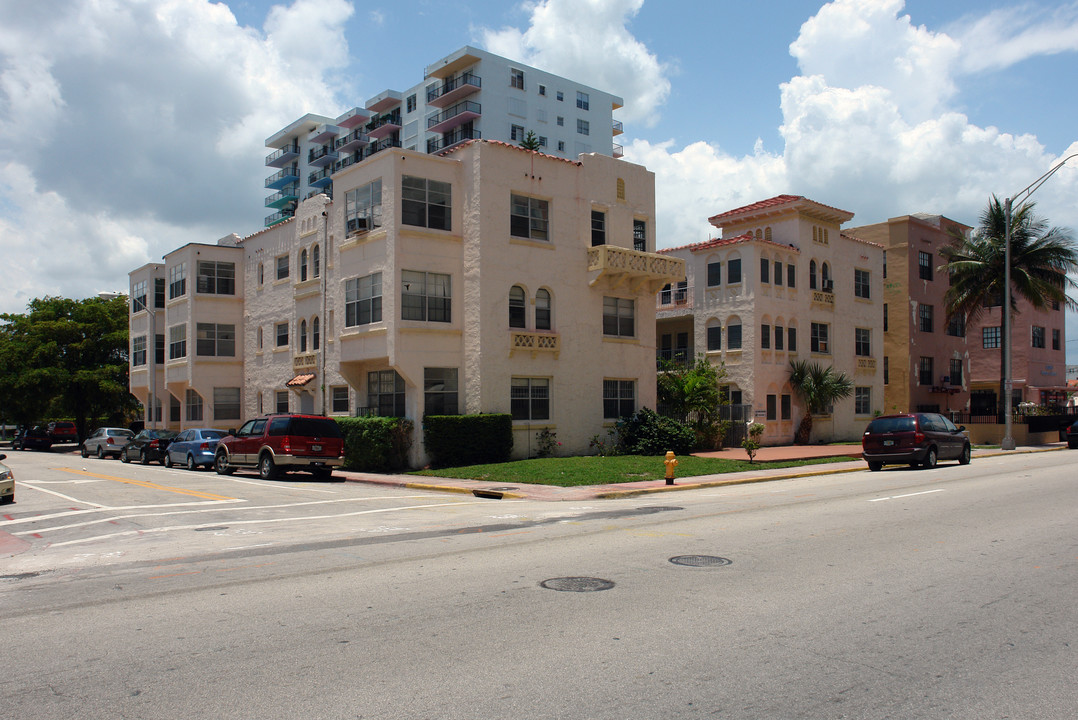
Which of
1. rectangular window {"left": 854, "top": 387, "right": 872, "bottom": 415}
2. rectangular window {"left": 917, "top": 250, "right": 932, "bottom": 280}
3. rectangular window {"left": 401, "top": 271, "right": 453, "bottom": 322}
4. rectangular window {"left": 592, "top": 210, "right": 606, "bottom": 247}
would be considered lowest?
rectangular window {"left": 854, "top": 387, "right": 872, "bottom": 415}

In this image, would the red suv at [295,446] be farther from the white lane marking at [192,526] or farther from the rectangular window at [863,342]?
the rectangular window at [863,342]

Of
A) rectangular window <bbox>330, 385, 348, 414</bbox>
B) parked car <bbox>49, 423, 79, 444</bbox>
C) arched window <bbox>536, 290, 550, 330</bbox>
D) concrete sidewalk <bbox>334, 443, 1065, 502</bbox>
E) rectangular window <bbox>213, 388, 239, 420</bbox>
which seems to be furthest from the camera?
parked car <bbox>49, 423, 79, 444</bbox>

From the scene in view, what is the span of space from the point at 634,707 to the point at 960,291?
145ft

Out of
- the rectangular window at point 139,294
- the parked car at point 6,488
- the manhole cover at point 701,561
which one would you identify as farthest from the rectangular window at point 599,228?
the rectangular window at point 139,294

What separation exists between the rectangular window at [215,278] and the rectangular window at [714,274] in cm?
2397

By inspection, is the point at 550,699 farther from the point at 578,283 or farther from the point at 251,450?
the point at 578,283

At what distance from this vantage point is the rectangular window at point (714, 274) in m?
36.6

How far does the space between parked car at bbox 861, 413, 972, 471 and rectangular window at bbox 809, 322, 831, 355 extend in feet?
46.2

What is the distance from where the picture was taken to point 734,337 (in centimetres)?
3600

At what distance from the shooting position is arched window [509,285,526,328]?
2758 cm

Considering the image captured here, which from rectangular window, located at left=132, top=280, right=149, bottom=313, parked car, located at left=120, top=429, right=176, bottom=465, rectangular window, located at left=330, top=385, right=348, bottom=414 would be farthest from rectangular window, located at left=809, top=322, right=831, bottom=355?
rectangular window, located at left=132, top=280, right=149, bottom=313

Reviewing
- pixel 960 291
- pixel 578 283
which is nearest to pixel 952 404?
pixel 960 291

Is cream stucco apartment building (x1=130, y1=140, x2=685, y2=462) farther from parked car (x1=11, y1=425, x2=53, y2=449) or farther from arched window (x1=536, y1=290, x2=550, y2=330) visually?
parked car (x1=11, y1=425, x2=53, y2=449)

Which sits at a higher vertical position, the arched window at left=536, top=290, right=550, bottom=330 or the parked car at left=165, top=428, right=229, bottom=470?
the arched window at left=536, top=290, right=550, bottom=330
